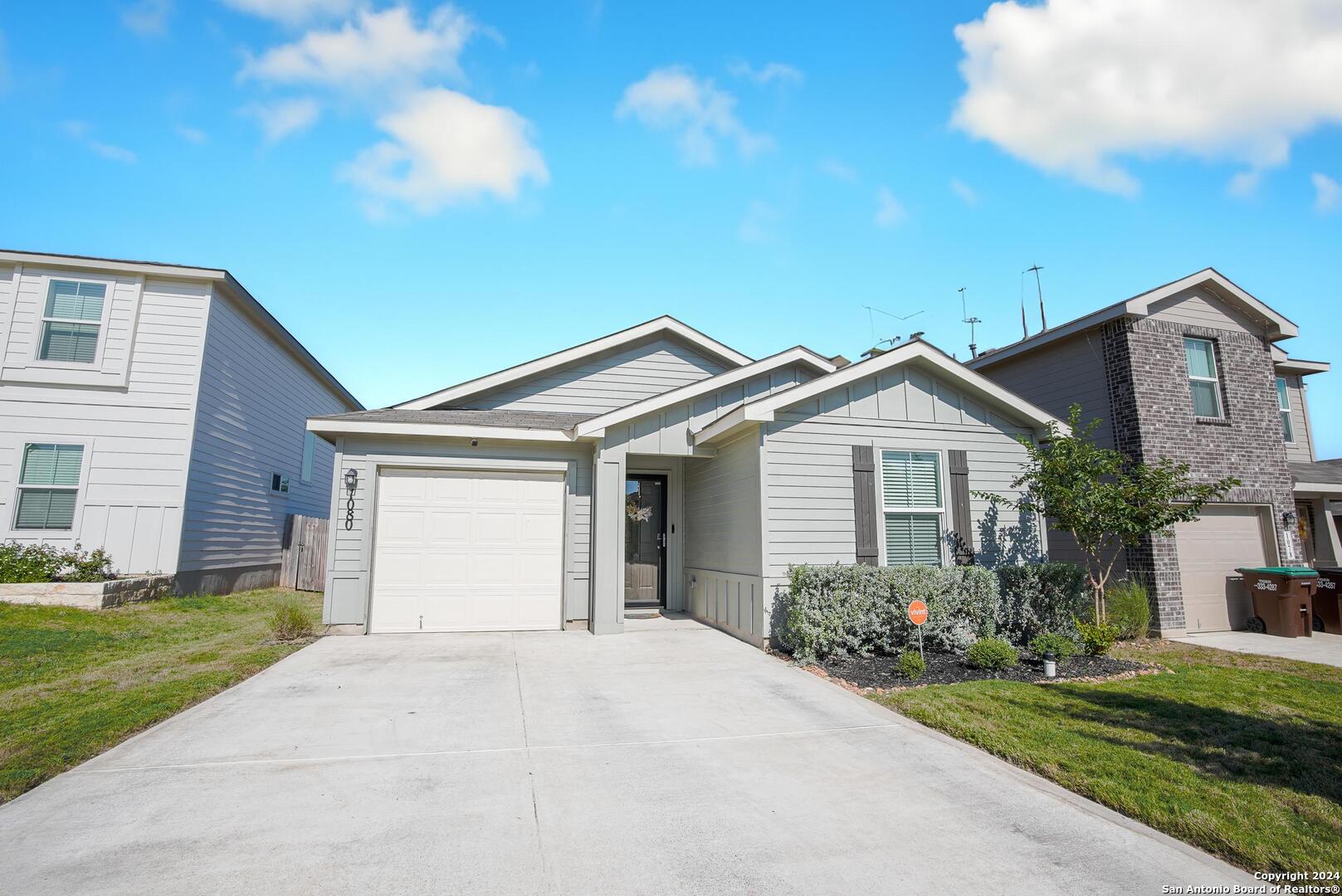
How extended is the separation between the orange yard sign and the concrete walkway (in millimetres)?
5609

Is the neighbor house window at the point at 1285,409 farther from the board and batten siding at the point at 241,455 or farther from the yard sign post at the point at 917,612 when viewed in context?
the board and batten siding at the point at 241,455

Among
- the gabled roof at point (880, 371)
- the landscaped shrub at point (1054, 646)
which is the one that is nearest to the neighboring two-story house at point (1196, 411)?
the gabled roof at point (880, 371)

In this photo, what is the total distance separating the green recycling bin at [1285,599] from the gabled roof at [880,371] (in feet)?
16.3

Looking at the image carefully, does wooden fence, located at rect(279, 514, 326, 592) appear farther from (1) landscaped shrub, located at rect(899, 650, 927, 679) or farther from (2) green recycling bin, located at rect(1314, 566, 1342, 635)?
(2) green recycling bin, located at rect(1314, 566, 1342, 635)

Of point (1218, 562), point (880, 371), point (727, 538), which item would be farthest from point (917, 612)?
point (1218, 562)

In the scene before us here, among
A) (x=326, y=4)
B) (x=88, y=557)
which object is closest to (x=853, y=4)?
(x=326, y=4)

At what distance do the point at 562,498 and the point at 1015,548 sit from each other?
263 inches

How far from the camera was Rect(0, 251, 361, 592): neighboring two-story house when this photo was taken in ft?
36.5

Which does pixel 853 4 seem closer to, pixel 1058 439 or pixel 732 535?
pixel 1058 439

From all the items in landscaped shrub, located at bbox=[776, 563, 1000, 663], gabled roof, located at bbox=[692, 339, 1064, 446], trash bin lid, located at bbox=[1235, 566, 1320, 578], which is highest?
gabled roof, located at bbox=[692, 339, 1064, 446]

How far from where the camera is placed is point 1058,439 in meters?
8.62

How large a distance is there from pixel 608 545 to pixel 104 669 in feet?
18.8

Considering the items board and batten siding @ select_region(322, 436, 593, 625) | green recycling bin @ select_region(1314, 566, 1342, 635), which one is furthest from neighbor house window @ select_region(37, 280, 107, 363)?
green recycling bin @ select_region(1314, 566, 1342, 635)

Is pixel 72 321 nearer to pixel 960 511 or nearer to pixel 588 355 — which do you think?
pixel 588 355
